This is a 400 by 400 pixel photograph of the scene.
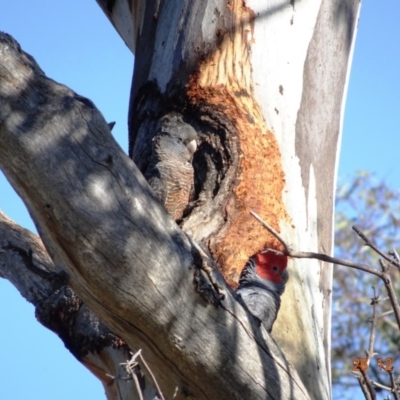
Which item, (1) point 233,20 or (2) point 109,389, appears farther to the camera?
(1) point 233,20

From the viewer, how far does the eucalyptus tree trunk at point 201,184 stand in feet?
5.24

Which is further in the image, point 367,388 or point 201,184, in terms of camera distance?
point 201,184

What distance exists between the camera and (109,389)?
2391mm

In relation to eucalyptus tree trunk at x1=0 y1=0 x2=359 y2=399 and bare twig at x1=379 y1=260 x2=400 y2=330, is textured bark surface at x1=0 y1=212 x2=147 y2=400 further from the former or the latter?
bare twig at x1=379 y1=260 x2=400 y2=330

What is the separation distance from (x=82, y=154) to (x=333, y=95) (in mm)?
1264

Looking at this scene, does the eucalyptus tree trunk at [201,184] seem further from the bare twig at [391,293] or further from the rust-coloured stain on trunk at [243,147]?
the bare twig at [391,293]

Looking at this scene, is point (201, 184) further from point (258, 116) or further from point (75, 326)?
point (75, 326)

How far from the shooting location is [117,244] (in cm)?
158

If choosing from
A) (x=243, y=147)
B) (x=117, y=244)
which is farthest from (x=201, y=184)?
(x=117, y=244)

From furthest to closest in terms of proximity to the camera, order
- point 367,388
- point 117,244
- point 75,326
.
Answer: point 75,326 < point 117,244 < point 367,388

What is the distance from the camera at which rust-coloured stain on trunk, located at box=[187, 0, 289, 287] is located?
2232 millimetres

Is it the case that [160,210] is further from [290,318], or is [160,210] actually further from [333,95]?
[333,95]

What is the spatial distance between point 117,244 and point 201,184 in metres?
0.86

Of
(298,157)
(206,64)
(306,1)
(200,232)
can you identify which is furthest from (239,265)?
(306,1)
